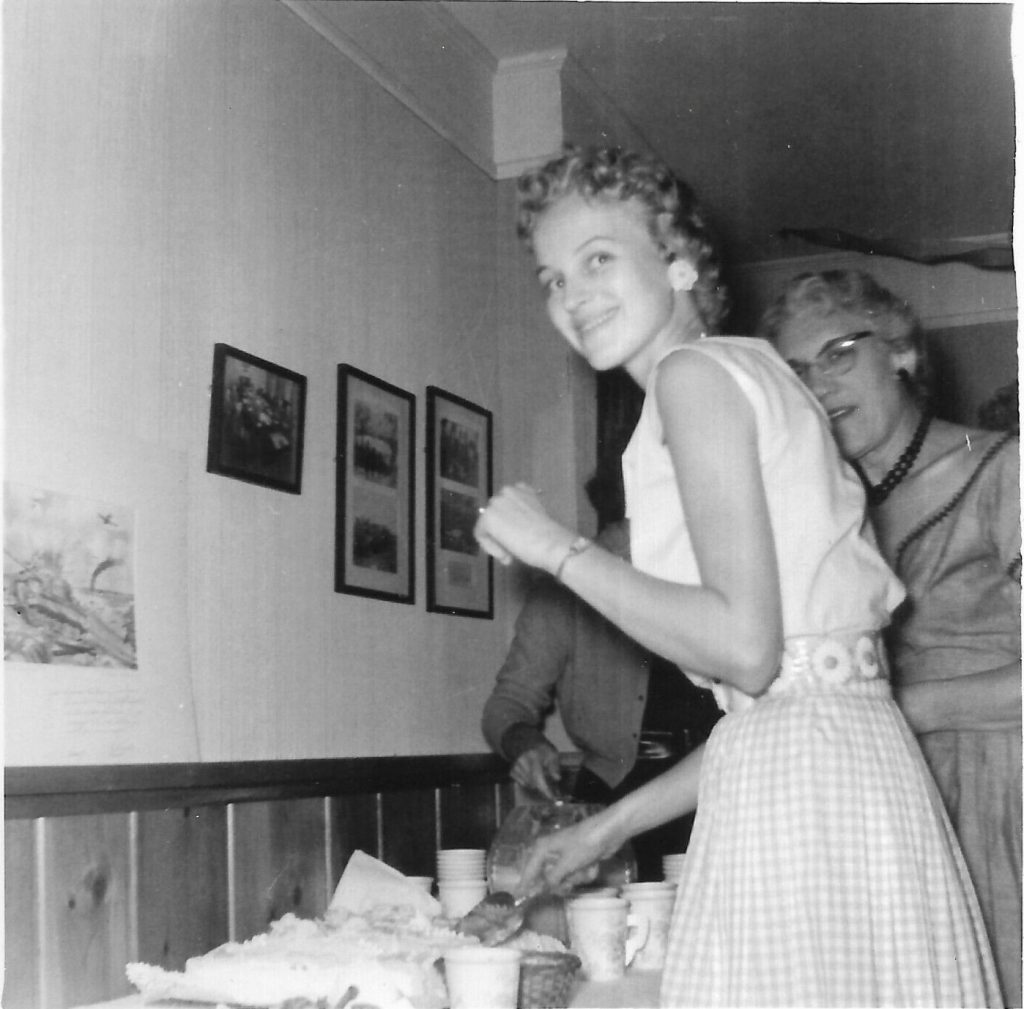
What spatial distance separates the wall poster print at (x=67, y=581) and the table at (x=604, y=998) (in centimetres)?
35

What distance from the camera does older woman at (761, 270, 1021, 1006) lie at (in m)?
1.56

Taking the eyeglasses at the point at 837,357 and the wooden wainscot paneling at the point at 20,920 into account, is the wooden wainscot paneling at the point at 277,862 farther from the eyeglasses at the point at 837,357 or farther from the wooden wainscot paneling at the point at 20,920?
the eyeglasses at the point at 837,357

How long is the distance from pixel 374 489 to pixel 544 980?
41.3 inches

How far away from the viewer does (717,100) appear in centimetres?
314

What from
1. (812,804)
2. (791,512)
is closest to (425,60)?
(791,512)

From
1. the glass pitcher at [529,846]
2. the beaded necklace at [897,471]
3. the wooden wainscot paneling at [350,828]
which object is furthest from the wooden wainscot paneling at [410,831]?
the beaded necklace at [897,471]

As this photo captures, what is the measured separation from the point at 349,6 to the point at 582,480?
Result: 105 centimetres

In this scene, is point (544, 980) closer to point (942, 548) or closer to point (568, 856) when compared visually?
point (568, 856)

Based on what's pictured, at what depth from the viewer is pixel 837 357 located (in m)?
1.70

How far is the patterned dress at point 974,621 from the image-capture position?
1571 mm

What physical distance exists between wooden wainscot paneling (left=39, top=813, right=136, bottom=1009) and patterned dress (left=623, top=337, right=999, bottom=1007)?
2.26 feet

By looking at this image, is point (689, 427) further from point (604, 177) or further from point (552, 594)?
point (552, 594)

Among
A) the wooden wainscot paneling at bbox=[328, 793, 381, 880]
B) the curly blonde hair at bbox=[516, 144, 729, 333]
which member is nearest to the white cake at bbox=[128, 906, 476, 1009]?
the wooden wainscot paneling at bbox=[328, 793, 381, 880]

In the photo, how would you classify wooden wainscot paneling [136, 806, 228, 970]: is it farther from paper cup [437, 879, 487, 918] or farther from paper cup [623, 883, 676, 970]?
paper cup [623, 883, 676, 970]
